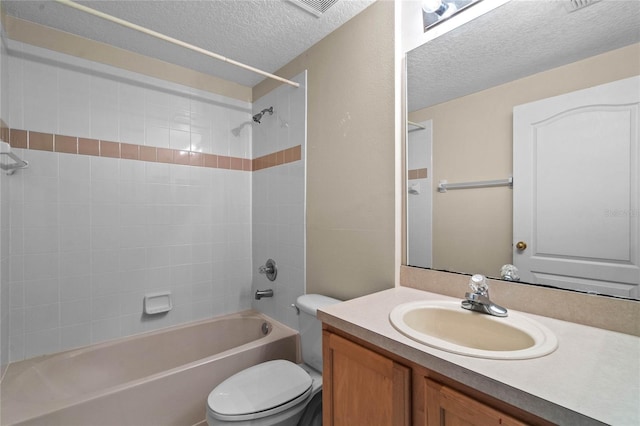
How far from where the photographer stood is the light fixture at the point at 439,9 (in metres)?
1.20

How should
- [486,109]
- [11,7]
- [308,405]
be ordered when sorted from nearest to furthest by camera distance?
[486,109] → [308,405] → [11,7]

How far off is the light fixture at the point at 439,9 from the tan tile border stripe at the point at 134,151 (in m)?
1.03

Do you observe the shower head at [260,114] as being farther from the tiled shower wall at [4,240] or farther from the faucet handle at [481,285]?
the faucet handle at [481,285]

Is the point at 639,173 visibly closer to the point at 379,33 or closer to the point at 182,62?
the point at 379,33

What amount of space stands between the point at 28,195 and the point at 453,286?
2.36 m

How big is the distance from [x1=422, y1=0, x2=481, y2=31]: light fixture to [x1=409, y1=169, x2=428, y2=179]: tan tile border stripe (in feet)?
2.14

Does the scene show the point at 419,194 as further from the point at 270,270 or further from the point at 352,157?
the point at 270,270

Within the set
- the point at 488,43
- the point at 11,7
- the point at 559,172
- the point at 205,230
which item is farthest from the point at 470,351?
the point at 11,7

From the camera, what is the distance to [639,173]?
2.60ft

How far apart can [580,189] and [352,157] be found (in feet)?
3.21

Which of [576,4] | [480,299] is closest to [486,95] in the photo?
[576,4]

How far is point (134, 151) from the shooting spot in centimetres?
198

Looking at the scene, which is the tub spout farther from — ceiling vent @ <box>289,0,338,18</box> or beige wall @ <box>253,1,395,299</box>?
ceiling vent @ <box>289,0,338,18</box>

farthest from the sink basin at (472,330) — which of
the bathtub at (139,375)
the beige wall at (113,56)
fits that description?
the beige wall at (113,56)
